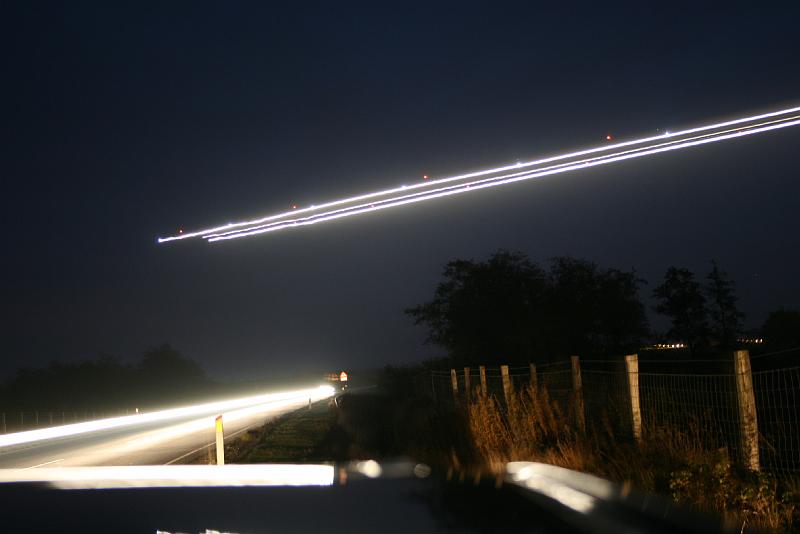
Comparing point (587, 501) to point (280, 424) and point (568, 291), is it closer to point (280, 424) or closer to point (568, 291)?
point (280, 424)

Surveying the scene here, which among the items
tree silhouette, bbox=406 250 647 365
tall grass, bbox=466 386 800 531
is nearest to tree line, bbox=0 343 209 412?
tree silhouette, bbox=406 250 647 365

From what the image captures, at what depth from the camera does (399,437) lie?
18875mm

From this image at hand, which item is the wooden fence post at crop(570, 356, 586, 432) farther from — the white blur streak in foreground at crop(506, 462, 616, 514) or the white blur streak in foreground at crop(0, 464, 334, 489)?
the white blur streak in foreground at crop(0, 464, 334, 489)

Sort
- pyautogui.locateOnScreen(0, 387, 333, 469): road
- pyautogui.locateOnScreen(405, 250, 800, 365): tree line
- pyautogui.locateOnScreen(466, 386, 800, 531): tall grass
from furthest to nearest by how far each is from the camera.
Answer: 1. pyautogui.locateOnScreen(405, 250, 800, 365): tree line
2. pyautogui.locateOnScreen(0, 387, 333, 469): road
3. pyautogui.locateOnScreen(466, 386, 800, 531): tall grass

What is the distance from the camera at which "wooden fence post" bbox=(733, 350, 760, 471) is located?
968 cm

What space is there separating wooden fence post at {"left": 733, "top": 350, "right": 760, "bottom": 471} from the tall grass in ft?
0.83

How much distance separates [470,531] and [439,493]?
1233 mm

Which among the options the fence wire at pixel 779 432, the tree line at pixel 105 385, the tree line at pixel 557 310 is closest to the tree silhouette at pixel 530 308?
the tree line at pixel 557 310

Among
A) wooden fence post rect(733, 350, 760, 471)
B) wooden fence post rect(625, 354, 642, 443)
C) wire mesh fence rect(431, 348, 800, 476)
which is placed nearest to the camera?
wooden fence post rect(733, 350, 760, 471)

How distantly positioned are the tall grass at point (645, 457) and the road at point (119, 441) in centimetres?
956

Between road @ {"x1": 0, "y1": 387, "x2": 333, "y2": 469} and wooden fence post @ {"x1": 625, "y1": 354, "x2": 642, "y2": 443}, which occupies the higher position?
wooden fence post @ {"x1": 625, "y1": 354, "x2": 642, "y2": 443}

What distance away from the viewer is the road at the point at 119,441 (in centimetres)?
2275

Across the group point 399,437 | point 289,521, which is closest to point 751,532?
point 289,521

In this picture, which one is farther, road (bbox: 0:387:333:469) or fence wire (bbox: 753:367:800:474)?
road (bbox: 0:387:333:469)
